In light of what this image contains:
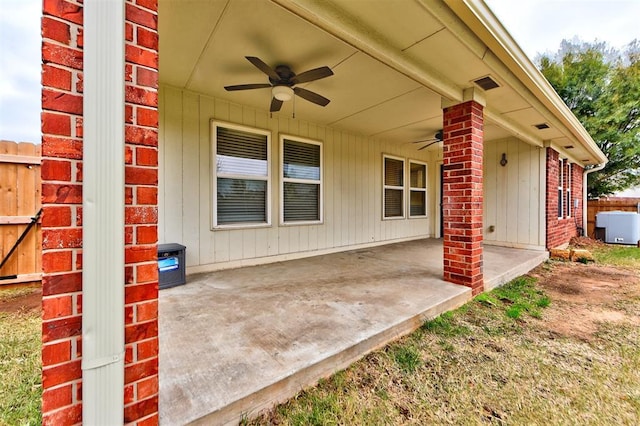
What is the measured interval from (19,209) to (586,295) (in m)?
7.17

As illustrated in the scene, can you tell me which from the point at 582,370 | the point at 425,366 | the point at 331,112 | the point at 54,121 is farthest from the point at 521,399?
the point at 331,112

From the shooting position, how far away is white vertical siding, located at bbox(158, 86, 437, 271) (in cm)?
345

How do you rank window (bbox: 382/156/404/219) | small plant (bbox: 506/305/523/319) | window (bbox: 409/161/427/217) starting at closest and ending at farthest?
1. small plant (bbox: 506/305/523/319)
2. window (bbox: 382/156/404/219)
3. window (bbox: 409/161/427/217)

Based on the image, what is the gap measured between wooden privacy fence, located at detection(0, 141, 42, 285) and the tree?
14102 mm

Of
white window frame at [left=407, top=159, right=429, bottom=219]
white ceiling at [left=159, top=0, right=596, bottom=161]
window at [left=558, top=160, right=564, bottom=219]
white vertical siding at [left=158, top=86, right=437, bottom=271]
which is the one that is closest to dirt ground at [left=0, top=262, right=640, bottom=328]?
white vertical siding at [left=158, top=86, right=437, bottom=271]

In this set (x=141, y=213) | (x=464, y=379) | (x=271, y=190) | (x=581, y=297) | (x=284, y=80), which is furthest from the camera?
(x=271, y=190)

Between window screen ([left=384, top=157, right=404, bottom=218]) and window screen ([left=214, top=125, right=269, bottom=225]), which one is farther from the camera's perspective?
window screen ([left=384, top=157, right=404, bottom=218])

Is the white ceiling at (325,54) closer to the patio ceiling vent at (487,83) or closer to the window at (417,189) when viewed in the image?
the patio ceiling vent at (487,83)

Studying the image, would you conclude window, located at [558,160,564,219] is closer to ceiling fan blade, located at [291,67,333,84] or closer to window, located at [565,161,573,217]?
window, located at [565,161,573,217]

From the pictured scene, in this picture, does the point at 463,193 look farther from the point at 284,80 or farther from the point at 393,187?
the point at 393,187

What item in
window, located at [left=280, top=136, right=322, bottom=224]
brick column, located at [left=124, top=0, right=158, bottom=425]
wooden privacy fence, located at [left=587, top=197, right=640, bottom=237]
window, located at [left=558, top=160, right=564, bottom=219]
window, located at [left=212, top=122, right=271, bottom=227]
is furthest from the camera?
wooden privacy fence, located at [left=587, top=197, right=640, bottom=237]

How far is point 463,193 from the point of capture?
3.05 m

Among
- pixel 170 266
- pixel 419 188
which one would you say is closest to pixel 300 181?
pixel 170 266

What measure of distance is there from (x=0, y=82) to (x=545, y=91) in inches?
250
